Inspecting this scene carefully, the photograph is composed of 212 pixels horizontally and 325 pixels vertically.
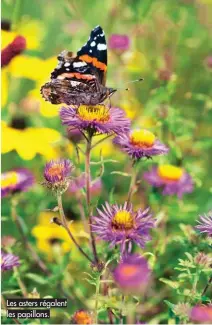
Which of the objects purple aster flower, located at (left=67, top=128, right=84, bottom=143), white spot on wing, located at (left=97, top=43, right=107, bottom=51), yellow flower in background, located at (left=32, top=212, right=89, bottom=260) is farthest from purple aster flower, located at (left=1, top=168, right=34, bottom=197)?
white spot on wing, located at (left=97, top=43, right=107, bottom=51)

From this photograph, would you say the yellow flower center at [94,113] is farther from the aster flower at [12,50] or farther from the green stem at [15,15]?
the green stem at [15,15]

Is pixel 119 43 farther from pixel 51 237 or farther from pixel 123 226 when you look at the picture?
pixel 123 226

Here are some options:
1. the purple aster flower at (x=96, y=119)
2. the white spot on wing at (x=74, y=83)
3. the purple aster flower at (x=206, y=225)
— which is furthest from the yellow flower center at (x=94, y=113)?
the purple aster flower at (x=206, y=225)

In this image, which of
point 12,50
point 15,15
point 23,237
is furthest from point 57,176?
point 15,15

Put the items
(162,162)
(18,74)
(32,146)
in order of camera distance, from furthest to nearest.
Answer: (18,74)
(32,146)
(162,162)

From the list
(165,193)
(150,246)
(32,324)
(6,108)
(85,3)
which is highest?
(85,3)

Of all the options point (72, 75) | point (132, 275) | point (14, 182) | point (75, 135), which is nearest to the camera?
point (132, 275)

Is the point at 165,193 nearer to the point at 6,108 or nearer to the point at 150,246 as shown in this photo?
the point at 150,246

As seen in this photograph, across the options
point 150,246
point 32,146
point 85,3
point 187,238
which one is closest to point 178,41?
point 85,3
